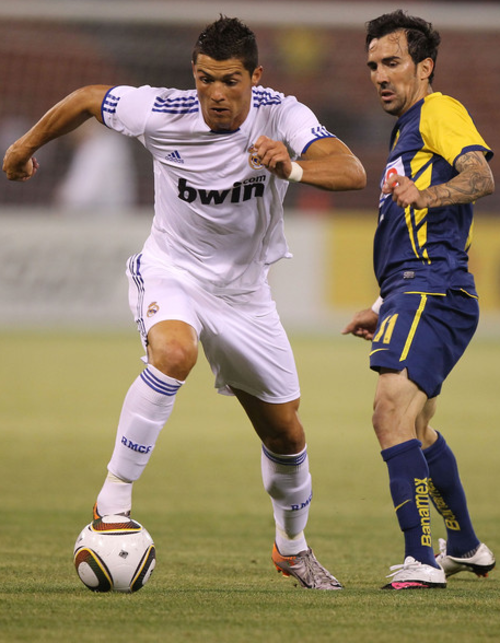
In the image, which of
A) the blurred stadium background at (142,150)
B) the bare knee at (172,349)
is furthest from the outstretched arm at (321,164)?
the blurred stadium background at (142,150)

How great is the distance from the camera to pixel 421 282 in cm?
470

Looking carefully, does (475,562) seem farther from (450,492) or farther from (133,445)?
(133,445)

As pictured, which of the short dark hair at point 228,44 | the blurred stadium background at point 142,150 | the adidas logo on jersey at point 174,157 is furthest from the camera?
the blurred stadium background at point 142,150

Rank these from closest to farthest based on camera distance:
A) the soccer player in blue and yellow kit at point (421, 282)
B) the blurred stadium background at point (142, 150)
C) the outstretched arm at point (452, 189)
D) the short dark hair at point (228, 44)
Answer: the outstretched arm at point (452, 189), the soccer player in blue and yellow kit at point (421, 282), the short dark hair at point (228, 44), the blurred stadium background at point (142, 150)

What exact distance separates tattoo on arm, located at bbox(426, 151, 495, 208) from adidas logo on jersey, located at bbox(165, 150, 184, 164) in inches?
44.7

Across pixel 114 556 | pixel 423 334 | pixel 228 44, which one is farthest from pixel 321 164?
pixel 114 556

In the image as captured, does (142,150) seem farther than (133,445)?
Yes

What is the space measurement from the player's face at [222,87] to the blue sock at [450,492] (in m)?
1.73

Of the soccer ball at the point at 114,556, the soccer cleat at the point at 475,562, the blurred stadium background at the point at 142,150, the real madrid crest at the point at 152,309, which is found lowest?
the blurred stadium background at the point at 142,150

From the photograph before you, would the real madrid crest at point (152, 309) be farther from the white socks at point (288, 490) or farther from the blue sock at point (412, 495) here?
the blue sock at point (412, 495)

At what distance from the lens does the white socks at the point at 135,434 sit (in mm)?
4285

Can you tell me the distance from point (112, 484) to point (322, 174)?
1.44 m

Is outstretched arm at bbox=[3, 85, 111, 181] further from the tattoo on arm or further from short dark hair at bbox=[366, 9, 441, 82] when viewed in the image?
the tattoo on arm

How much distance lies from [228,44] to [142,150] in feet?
46.6
